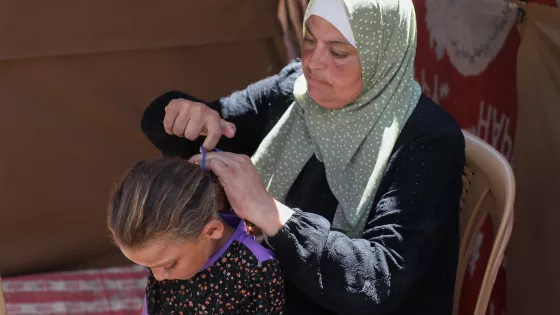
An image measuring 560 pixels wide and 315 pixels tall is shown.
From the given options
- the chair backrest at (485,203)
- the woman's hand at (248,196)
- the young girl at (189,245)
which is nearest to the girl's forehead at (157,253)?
the young girl at (189,245)

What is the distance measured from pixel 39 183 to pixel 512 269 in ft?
5.82

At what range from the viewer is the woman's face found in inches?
65.7

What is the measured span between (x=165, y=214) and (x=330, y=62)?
1.86 feet

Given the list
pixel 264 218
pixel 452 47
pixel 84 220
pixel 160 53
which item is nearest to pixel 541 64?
pixel 452 47

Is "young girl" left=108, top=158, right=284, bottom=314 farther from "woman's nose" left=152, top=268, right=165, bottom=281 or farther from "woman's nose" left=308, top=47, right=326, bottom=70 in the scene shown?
"woman's nose" left=308, top=47, right=326, bottom=70

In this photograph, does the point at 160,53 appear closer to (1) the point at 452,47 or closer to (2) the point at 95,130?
(2) the point at 95,130

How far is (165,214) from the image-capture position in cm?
139

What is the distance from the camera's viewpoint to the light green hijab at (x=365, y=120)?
5.49 ft

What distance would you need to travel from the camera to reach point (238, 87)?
2.87 m

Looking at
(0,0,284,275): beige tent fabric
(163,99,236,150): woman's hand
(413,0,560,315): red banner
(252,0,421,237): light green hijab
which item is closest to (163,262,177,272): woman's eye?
(163,99,236,150): woman's hand

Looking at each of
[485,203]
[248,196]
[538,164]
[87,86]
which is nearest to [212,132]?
[248,196]

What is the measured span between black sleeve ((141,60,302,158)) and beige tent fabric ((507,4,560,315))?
2.18 ft

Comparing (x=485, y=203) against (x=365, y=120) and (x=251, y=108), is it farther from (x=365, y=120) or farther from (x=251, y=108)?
(x=251, y=108)

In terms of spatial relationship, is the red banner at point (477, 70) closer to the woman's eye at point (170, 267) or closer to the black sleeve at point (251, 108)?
the black sleeve at point (251, 108)
